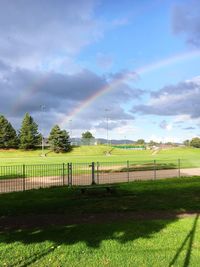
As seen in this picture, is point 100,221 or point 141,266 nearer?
point 141,266

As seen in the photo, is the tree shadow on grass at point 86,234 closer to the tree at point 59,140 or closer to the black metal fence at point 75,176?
the black metal fence at point 75,176

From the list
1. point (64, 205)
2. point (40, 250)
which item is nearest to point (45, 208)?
point (64, 205)

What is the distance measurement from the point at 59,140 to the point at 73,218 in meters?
103

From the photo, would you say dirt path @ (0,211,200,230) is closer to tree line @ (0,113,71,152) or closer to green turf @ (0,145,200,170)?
green turf @ (0,145,200,170)

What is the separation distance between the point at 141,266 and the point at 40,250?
2002mm

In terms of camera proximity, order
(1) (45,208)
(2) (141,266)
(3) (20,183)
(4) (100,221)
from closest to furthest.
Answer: (2) (141,266) < (4) (100,221) < (1) (45,208) < (3) (20,183)

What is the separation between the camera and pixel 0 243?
7.44 meters

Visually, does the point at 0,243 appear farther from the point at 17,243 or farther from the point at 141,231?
the point at 141,231

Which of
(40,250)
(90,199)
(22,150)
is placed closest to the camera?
(40,250)

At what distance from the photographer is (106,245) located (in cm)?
733

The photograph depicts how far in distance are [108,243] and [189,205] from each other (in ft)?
17.9

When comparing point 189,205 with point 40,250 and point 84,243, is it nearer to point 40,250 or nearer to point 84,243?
point 84,243

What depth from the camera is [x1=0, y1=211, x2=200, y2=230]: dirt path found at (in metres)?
9.15

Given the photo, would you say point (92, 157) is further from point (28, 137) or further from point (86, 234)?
point (86, 234)
